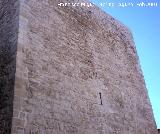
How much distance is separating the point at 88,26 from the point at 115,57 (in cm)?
148

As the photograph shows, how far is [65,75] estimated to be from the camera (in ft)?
20.1

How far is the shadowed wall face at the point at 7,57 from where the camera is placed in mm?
4703

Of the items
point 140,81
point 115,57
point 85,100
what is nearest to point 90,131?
point 85,100

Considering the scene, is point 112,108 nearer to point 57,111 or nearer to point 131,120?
point 131,120

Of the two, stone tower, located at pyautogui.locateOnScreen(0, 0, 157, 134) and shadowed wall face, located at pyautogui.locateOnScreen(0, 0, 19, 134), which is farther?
stone tower, located at pyautogui.locateOnScreen(0, 0, 157, 134)

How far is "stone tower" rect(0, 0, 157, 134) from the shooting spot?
5.02 m

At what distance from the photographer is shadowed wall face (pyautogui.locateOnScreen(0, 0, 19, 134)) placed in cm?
470

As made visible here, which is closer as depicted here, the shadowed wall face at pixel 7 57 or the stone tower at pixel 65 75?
the shadowed wall face at pixel 7 57

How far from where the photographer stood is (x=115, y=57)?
27.6ft

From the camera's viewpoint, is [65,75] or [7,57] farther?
[65,75]

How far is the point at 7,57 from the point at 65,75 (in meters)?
1.49

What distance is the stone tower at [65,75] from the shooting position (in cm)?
502

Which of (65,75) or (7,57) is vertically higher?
(7,57)

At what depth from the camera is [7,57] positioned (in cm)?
541
